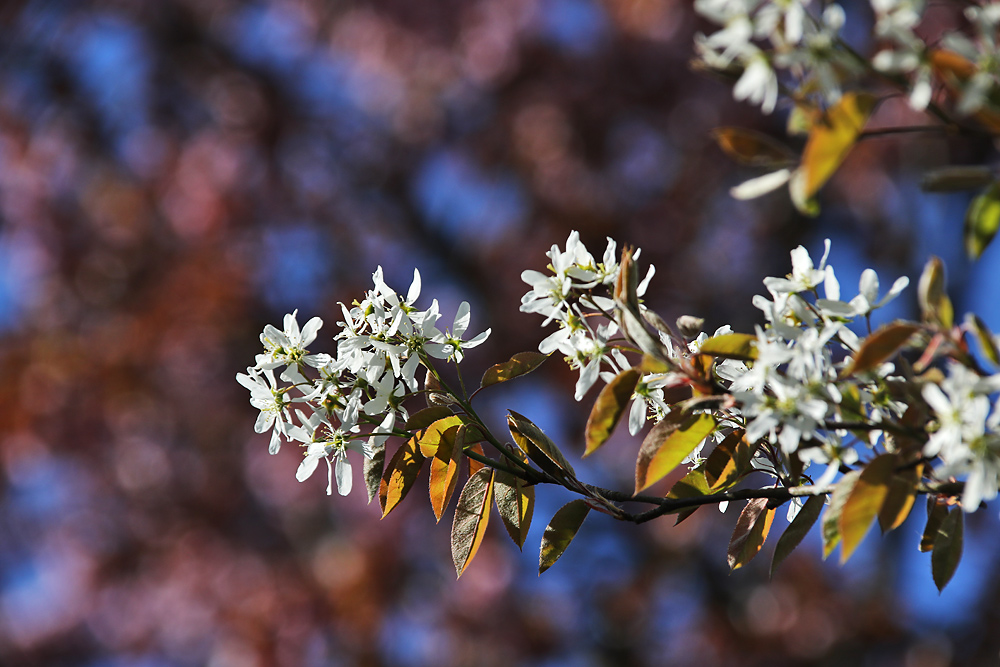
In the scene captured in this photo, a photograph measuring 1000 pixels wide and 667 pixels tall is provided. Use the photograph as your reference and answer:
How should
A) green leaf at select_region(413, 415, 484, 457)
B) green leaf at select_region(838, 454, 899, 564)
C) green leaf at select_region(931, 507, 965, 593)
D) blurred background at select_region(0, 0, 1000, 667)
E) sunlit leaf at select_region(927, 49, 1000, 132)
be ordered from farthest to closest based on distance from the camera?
blurred background at select_region(0, 0, 1000, 667) < green leaf at select_region(413, 415, 484, 457) < green leaf at select_region(931, 507, 965, 593) < green leaf at select_region(838, 454, 899, 564) < sunlit leaf at select_region(927, 49, 1000, 132)

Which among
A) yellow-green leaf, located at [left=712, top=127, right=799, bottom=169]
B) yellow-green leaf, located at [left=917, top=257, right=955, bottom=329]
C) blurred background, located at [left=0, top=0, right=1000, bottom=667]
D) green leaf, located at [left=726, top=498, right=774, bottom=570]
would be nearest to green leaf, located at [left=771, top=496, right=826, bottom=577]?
green leaf, located at [left=726, top=498, right=774, bottom=570]

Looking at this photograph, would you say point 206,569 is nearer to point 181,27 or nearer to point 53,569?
point 53,569

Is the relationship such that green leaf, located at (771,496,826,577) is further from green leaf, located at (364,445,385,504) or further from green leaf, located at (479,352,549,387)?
green leaf, located at (364,445,385,504)

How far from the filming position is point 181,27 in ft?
18.4

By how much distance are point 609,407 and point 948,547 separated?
360mm

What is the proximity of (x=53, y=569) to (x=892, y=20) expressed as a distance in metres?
7.23

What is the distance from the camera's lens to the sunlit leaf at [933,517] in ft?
2.71

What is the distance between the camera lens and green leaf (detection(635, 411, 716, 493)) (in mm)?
823

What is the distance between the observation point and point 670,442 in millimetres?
829

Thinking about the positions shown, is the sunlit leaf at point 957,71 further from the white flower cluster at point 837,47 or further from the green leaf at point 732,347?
the green leaf at point 732,347

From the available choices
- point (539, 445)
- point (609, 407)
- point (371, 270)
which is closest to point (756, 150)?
point (609, 407)

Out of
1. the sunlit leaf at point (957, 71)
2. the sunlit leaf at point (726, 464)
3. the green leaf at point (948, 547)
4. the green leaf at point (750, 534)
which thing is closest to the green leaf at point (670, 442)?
the sunlit leaf at point (726, 464)

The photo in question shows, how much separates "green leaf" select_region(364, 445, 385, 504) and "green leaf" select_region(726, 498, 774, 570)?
0.39 meters

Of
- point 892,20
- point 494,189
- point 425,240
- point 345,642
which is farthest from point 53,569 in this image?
point 892,20
